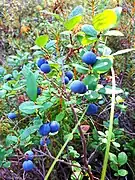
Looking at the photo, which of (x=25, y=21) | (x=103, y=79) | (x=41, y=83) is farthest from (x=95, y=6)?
(x=25, y=21)

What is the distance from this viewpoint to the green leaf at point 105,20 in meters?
0.62

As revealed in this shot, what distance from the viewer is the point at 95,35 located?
2.18 feet

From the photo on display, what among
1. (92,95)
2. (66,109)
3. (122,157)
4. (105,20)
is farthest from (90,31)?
(122,157)

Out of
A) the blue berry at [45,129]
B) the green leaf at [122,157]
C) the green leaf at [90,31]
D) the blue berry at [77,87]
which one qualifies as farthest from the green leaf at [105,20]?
the green leaf at [122,157]

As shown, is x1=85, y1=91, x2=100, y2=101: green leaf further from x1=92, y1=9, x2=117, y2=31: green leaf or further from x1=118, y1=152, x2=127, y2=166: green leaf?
x1=118, y1=152, x2=127, y2=166: green leaf

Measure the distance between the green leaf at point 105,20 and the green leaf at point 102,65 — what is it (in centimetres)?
6

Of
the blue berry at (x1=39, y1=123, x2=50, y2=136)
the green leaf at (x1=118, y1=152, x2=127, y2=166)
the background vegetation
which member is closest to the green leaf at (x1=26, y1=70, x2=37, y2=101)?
the background vegetation

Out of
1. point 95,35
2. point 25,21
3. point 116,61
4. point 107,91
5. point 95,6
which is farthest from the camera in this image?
point 25,21

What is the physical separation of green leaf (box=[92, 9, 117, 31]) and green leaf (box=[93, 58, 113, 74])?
0.06 m

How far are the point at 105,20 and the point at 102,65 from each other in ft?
0.28

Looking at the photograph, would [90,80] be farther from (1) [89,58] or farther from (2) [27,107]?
(2) [27,107]

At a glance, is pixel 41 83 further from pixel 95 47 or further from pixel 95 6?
pixel 95 6

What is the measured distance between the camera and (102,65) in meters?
0.67

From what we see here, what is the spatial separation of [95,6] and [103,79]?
0.82 ft
